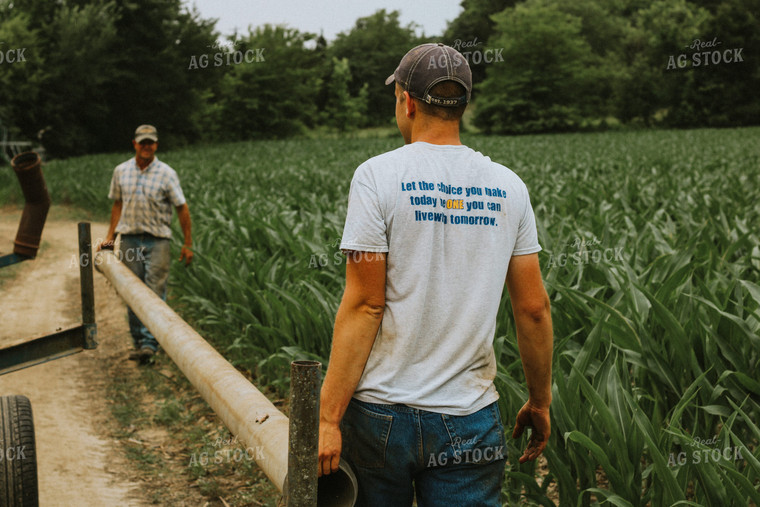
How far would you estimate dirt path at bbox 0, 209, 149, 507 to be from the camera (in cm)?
359

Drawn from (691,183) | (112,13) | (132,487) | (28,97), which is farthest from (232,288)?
(112,13)

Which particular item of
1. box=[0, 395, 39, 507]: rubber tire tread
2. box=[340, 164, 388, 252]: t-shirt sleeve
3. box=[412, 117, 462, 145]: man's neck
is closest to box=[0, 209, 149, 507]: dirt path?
box=[0, 395, 39, 507]: rubber tire tread

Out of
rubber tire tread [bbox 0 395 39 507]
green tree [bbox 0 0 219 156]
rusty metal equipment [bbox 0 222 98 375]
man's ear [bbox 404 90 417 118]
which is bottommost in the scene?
rubber tire tread [bbox 0 395 39 507]

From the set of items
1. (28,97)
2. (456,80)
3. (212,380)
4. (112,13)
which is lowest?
(212,380)

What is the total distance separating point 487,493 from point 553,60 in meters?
61.7

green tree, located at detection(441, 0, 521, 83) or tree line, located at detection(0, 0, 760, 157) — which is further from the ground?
green tree, located at detection(441, 0, 521, 83)

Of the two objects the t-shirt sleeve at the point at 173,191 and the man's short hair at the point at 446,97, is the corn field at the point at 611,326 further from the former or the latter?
the man's short hair at the point at 446,97

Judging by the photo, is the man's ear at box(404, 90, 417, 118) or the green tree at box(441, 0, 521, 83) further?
the green tree at box(441, 0, 521, 83)

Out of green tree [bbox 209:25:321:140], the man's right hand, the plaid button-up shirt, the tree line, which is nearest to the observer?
the man's right hand

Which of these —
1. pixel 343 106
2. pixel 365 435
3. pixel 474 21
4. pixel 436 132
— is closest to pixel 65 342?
pixel 365 435

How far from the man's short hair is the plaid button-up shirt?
4.43 meters

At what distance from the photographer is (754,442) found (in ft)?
10.6

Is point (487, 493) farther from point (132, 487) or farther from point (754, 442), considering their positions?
point (132, 487)

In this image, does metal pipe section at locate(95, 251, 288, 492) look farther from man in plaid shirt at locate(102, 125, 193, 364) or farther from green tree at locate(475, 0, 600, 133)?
green tree at locate(475, 0, 600, 133)
